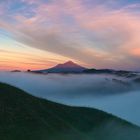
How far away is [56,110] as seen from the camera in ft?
289

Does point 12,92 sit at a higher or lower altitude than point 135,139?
higher

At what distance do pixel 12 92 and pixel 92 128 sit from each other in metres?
22.5

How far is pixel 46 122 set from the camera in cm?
7369

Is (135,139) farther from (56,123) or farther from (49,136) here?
(49,136)

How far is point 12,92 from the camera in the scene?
261 feet

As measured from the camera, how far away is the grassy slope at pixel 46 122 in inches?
2559

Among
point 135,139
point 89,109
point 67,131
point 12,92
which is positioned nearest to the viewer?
point 67,131

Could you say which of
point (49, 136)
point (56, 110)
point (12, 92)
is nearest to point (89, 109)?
→ point (56, 110)

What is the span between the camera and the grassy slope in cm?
6500

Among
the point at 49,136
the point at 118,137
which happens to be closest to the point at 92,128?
the point at 118,137

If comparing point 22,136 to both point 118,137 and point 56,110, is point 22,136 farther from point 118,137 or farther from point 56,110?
point 118,137

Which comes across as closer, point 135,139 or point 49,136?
point 49,136

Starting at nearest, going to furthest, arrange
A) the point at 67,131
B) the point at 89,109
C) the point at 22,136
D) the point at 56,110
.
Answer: the point at 22,136 < the point at 67,131 < the point at 56,110 < the point at 89,109

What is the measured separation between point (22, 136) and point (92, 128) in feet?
108
